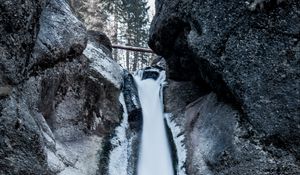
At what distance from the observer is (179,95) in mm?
13141

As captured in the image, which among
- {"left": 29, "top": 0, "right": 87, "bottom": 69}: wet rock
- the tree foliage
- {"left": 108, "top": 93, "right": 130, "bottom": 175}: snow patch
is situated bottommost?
{"left": 108, "top": 93, "right": 130, "bottom": 175}: snow patch

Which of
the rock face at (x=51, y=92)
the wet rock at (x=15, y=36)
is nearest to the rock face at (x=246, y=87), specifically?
the rock face at (x=51, y=92)

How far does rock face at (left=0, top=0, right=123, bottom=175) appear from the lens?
A: 6.66m

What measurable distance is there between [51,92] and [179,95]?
5052 mm

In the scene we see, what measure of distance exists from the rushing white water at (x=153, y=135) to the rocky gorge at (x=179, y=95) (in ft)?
0.97

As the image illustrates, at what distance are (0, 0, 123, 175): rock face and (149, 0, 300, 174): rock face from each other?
3099mm

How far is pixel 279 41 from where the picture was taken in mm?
8078

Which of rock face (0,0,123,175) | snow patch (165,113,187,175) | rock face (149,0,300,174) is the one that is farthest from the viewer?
snow patch (165,113,187,175)

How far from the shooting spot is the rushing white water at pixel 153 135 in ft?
34.8

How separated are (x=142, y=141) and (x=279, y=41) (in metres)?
5.59

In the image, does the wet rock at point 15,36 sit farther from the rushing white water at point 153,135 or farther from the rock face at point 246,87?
the rushing white water at point 153,135

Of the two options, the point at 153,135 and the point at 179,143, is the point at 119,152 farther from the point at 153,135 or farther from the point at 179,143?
the point at 179,143

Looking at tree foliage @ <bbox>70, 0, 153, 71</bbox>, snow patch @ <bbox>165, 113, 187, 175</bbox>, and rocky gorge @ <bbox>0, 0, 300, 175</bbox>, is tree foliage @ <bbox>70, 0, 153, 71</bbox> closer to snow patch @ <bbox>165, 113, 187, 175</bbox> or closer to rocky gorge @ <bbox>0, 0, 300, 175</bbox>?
rocky gorge @ <bbox>0, 0, 300, 175</bbox>

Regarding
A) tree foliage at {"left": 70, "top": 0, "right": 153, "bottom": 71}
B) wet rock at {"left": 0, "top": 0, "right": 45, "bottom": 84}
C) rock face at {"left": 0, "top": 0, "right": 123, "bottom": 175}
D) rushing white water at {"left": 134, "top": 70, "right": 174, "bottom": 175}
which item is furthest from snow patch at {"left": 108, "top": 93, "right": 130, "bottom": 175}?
tree foliage at {"left": 70, "top": 0, "right": 153, "bottom": 71}
